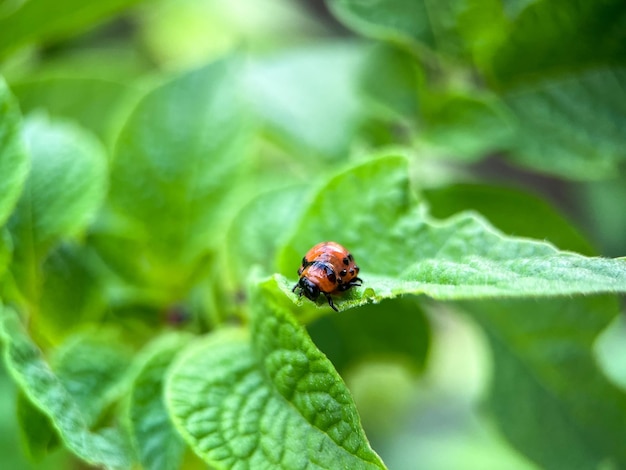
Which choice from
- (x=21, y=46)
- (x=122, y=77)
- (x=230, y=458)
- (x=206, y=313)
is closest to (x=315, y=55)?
(x=122, y=77)

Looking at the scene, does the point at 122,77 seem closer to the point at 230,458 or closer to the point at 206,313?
the point at 206,313

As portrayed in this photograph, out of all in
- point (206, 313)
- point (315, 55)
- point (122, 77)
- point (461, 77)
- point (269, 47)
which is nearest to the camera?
point (206, 313)

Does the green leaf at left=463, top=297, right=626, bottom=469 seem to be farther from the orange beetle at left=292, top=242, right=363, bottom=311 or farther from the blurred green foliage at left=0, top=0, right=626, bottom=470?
the orange beetle at left=292, top=242, right=363, bottom=311

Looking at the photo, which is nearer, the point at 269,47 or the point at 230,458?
the point at 230,458

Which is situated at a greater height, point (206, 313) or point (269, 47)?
point (269, 47)

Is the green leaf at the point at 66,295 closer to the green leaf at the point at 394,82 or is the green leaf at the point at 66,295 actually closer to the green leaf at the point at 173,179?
the green leaf at the point at 173,179

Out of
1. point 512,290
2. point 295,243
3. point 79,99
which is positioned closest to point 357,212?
point 295,243

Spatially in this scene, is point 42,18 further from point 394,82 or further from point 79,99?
point 394,82
